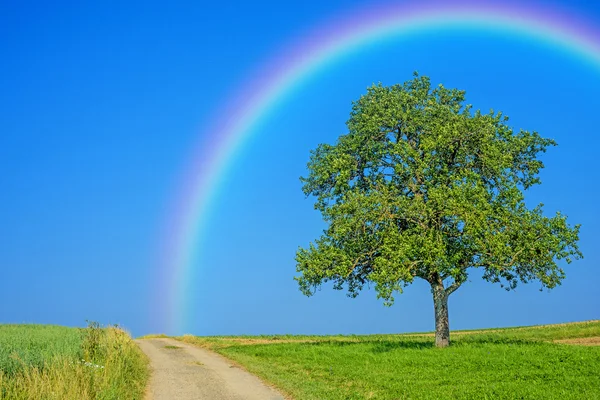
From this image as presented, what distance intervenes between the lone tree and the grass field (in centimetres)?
451

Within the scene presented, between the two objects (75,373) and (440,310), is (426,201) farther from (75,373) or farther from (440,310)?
(75,373)

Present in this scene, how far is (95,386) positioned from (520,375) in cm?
1671

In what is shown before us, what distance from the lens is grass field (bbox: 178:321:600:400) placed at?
20.9 m

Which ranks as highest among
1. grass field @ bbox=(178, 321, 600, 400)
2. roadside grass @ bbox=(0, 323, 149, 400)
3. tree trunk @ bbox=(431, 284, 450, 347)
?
tree trunk @ bbox=(431, 284, 450, 347)

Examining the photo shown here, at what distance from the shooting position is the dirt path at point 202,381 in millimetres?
21289

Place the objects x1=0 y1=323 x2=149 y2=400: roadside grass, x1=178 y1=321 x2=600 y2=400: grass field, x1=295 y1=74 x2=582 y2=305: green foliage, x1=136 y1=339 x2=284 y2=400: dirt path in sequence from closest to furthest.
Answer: x1=0 y1=323 x2=149 y2=400: roadside grass → x1=178 y1=321 x2=600 y2=400: grass field → x1=136 y1=339 x2=284 y2=400: dirt path → x1=295 y1=74 x2=582 y2=305: green foliage

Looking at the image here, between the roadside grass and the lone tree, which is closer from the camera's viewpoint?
the roadside grass

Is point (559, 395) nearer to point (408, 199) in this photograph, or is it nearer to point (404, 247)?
point (404, 247)

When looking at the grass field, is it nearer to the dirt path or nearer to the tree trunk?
the dirt path

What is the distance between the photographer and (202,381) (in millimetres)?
24781

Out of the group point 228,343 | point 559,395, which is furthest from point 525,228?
point 228,343

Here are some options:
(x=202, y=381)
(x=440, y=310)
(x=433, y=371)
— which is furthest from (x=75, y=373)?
(x=440, y=310)

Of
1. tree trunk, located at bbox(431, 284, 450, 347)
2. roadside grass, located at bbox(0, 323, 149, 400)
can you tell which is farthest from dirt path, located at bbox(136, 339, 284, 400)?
tree trunk, located at bbox(431, 284, 450, 347)

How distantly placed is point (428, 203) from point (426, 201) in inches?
63.6
